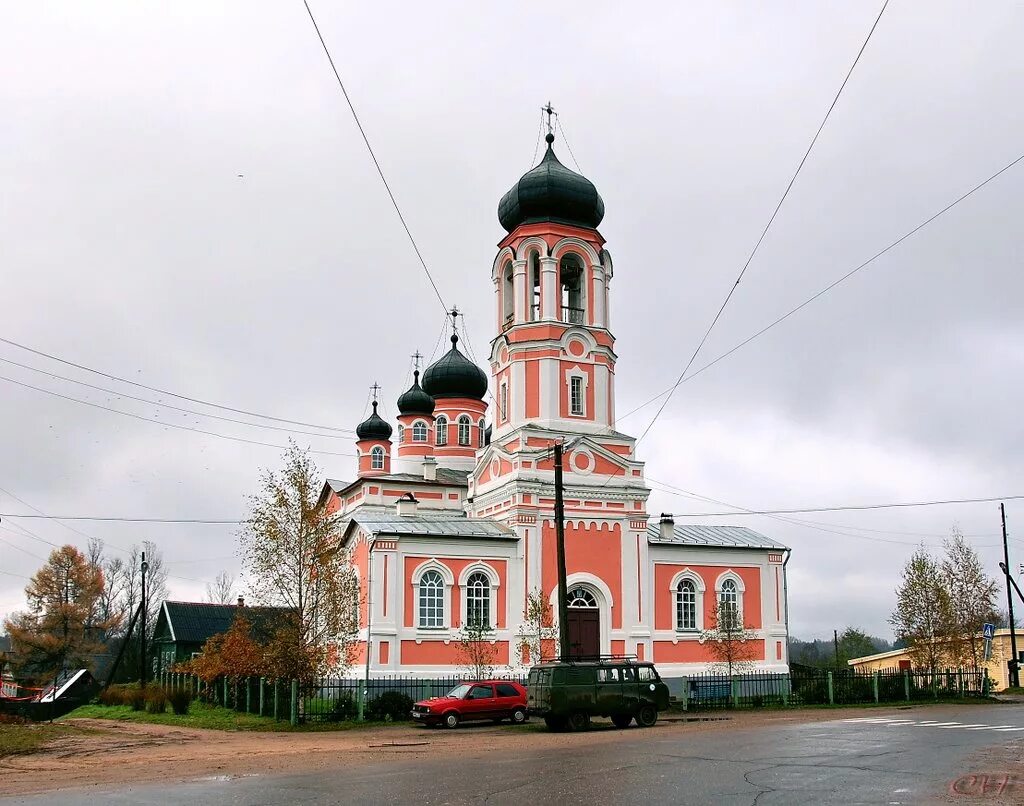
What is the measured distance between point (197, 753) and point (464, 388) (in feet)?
115

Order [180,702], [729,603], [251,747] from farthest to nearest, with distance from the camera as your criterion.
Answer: [729,603], [180,702], [251,747]

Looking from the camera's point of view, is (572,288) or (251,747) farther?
(572,288)

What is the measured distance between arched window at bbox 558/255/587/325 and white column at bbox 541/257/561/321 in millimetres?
446

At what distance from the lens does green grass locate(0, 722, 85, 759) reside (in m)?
20.2

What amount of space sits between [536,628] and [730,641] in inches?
Result: 256

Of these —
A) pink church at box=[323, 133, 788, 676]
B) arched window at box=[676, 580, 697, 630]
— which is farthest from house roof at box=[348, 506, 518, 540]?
arched window at box=[676, 580, 697, 630]

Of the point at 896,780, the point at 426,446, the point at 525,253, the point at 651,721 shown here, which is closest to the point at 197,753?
the point at 651,721

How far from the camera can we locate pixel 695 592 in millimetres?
37500

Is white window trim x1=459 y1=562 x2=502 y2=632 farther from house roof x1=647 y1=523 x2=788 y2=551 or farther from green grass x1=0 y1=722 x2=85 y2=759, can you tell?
green grass x1=0 y1=722 x2=85 y2=759

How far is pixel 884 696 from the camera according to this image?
34.6 metres

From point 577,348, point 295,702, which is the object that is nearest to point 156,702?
point 295,702

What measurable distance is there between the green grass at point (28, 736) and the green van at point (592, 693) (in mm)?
10258

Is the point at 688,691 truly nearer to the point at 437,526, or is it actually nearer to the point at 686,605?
the point at 686,605

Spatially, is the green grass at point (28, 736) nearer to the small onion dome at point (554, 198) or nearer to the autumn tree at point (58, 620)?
the small onion dome at point (554, 198)
